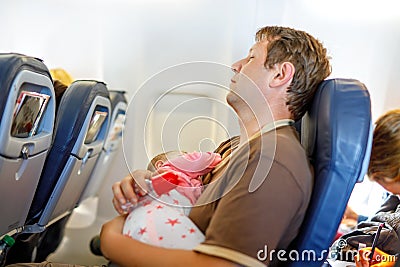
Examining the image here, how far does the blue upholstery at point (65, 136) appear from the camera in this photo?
1.59 meters

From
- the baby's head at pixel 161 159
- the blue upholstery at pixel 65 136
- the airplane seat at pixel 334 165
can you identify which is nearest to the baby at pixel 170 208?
the baby's head at pixel 161 159

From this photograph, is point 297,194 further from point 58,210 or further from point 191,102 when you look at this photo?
point 58,210

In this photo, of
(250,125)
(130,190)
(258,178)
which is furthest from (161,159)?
(258,178)

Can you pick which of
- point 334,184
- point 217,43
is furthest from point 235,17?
point 334,184

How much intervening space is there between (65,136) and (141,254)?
86cm

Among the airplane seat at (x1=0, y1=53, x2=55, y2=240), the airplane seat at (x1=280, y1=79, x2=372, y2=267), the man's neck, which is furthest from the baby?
the airplane seat at (x1=0, y1=53, x2=55, y2=240)

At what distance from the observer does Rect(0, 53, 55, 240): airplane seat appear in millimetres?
1124

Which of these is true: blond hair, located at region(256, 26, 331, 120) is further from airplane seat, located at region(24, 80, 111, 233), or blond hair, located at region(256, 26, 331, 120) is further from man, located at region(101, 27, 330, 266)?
airplane seat, located at region(24, 80, 111, 233)

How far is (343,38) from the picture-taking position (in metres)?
2.27

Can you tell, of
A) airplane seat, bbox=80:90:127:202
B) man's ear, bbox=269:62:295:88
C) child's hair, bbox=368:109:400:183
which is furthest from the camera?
airplane seat, bbox=80:90:127:202

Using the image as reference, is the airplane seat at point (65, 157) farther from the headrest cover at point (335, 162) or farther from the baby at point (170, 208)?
the headrest cover at point (335, 162)

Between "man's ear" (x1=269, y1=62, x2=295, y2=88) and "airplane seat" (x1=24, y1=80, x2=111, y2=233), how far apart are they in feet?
2.81

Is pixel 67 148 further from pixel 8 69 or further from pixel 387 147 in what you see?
pixel 387 147

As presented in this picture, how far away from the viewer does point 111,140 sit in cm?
239
